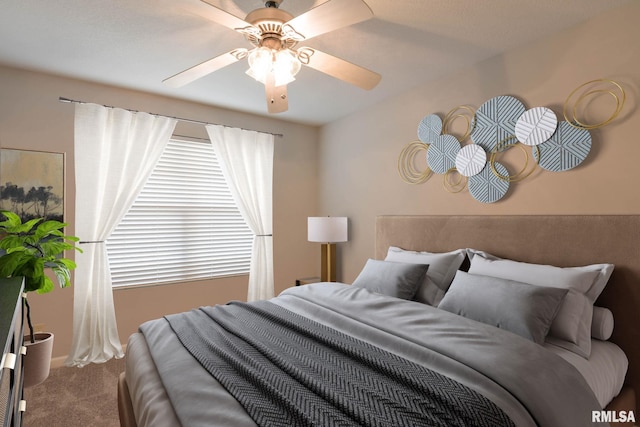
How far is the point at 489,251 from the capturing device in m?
2.59

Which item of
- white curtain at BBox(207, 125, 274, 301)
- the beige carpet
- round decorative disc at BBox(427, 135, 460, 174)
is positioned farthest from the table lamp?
the beige carpet

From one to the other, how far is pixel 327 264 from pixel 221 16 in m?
2.76

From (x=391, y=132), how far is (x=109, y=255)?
2.95 m

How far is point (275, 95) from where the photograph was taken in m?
2.06

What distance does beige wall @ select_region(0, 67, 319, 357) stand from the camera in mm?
2906

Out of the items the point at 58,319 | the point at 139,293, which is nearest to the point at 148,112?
the point at 139,293

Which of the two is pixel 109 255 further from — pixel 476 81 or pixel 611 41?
pixel 611 41

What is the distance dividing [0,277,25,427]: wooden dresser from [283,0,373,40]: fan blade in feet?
5.42

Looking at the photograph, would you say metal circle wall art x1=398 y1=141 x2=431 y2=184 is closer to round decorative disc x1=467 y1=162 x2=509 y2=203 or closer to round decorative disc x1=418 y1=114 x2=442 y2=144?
round decorative disc x1=418 y1=114 x2=442 y2=144

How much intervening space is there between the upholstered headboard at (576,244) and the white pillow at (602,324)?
0.10 m

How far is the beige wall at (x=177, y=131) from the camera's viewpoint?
2.91 meters

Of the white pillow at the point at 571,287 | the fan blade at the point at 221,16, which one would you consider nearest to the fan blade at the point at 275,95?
the fan blade at the point at 221,16

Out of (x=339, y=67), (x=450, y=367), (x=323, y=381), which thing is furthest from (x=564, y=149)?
(x=323, y=381)

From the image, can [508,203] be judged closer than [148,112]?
Yes
